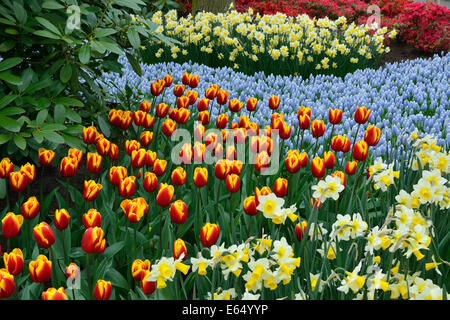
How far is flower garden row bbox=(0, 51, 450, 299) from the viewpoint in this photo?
156cm

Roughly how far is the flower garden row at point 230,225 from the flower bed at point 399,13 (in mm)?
7658

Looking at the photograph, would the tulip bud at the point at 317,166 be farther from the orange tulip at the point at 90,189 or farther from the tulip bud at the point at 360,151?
the orange tulip at the point at 90,189

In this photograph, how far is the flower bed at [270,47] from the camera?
6.10 metres

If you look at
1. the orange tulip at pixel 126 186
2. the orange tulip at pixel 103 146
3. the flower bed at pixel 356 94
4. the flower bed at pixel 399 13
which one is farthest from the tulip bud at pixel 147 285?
the flower bed at pixel 399 13

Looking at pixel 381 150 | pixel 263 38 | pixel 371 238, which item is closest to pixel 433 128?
pixel 381 150

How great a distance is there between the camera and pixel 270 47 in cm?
615

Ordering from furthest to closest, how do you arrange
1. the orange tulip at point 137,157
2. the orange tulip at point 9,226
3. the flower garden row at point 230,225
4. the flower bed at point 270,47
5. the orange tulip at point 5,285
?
the flower bed at point 270,47 → the orange tulip at point 137,157 → the orange tulip at point 9,226 → the flower garden row at point 230,225 → the orange tulip at point 5,285

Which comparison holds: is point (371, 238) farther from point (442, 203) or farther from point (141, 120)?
point (141, 120)

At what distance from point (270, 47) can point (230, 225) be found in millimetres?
4204

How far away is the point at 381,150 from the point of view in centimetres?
340

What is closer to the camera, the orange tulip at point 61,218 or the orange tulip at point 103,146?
the orange tulip at point 61,218

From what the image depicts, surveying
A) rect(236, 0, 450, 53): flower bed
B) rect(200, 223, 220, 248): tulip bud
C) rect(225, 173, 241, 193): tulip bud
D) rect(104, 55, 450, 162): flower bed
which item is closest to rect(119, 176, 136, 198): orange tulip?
rect(225, 173, 241, 193): tulip bud

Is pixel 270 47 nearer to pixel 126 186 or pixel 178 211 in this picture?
pixel 126 186

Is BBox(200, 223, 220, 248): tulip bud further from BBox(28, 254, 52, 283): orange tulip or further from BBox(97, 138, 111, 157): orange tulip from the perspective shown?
BBox(97, 138, 111, 157): orange tulip
